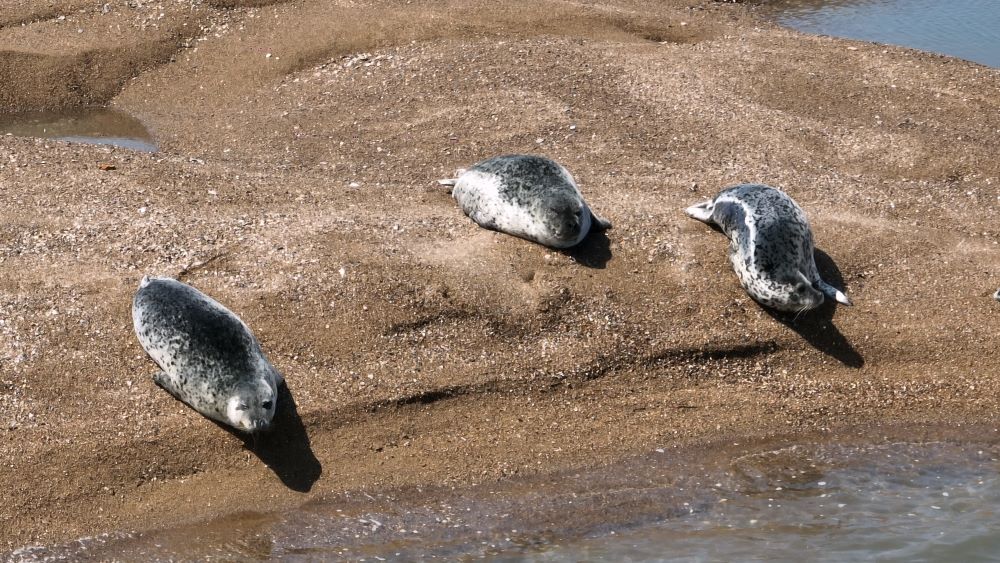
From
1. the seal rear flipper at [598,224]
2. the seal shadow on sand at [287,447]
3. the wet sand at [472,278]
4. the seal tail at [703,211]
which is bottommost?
the seal shadow on sand at [287,447]

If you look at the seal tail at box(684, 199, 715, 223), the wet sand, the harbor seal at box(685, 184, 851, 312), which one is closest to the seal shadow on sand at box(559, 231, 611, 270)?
the wet sand

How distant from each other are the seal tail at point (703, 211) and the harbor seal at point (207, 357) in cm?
367

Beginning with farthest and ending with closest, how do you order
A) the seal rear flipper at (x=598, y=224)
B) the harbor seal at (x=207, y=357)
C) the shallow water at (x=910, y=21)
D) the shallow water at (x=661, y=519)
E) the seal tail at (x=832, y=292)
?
the shallow water at (x=910, y=21) → the seal rear flipper at (x=598, y=224) → the seal tail at (x=832, y=292) → the harbor seal at (x=207, y=357) → the shallow water at (x=661, y=519)

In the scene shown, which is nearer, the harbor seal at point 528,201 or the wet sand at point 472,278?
the wet sand at point 472,278

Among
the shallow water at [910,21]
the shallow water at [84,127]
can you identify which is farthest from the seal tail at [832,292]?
the shallow water at [910,21]

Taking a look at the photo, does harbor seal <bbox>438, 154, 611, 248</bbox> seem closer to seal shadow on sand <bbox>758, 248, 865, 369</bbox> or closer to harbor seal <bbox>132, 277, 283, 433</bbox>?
seal shadow on sand <bbox>758, 248, 865, 369</bbox>

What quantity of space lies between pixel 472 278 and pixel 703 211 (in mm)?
2092

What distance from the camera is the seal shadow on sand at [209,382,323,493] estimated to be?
6.37m

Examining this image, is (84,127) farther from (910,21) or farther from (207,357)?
(910,21)

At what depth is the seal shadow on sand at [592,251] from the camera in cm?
798

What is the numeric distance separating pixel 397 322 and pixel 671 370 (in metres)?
1.96

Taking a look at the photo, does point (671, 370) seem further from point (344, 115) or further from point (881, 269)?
point (344, 115)

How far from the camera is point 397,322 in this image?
7383mm

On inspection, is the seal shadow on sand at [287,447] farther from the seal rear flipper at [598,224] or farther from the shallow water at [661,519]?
the seal rear flipper at [598,224]
